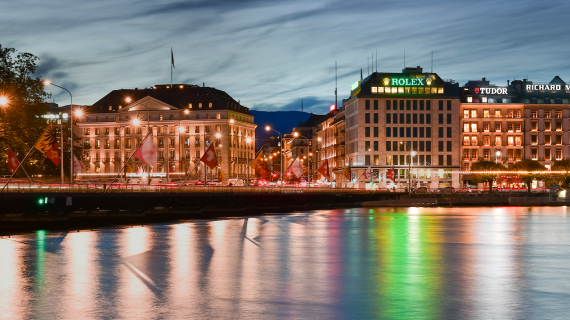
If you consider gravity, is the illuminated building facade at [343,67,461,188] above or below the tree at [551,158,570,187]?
above

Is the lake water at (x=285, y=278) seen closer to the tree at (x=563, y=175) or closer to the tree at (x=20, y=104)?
the tree at (x=20, y=104)

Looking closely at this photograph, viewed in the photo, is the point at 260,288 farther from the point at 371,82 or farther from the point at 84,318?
the point at 371,82

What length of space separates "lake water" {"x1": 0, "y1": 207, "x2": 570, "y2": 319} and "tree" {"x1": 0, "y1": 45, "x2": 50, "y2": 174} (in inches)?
1265

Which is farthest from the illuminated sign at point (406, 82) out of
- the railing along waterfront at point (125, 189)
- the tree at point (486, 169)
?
the railing along waterfront at point (125, 189)

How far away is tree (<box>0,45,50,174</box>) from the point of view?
76.1 metres

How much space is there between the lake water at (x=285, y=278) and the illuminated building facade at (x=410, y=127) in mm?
128104

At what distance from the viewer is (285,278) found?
2766 cm

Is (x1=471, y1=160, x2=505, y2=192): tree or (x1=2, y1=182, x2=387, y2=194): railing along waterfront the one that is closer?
(x1=2, y1=182, x2=387, y2=194): railing along waterfront

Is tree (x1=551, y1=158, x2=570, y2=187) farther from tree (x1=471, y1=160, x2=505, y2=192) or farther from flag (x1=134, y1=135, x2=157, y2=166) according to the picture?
flag (x1=134, y1=135, x2=157, y2=166)

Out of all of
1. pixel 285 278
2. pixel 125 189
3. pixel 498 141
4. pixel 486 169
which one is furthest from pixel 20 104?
pixel 498 141

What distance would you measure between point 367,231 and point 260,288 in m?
32.2

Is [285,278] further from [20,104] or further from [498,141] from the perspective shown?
[498,141]

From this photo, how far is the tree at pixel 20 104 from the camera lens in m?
76.1

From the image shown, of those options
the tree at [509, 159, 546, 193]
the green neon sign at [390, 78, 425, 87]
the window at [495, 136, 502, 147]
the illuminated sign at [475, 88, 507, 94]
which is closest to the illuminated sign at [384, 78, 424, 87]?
the green neon sign at [390, 78, 425, 87]
